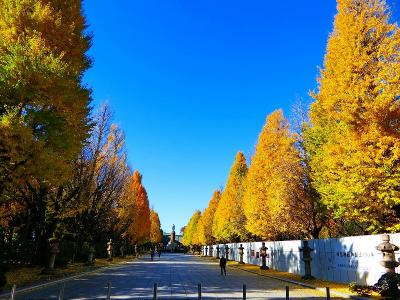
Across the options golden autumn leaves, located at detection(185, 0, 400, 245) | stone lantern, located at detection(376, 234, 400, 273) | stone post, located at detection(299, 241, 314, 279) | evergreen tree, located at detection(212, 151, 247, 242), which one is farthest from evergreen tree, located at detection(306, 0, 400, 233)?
evergreen tree, located at detection(212, 151, 247, 242)

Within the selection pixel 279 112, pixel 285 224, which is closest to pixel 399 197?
pixel 285 224

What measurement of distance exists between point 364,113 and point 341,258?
7.88 m

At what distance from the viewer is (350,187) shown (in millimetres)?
17797

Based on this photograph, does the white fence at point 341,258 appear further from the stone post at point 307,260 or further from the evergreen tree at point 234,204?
the evergreen tree at point 234,204

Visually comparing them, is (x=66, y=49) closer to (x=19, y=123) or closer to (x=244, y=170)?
(x=19, y=123)

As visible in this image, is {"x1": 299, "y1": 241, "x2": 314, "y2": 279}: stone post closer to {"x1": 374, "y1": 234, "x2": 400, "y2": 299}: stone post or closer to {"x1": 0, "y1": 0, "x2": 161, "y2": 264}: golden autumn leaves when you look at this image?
{"x1": 374, "y1": 234, "x2": 400, "y2": 299}: stone post

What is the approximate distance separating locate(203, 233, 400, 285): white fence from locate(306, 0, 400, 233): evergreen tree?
3.76ft

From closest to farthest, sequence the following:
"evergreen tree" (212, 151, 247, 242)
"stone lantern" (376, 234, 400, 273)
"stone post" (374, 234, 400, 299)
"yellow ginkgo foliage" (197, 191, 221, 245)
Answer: "stone post" (374, 234, 400, 299) → "stone lantern" (376, 234, 400, 273) → "evergreen tree" (212, 151, 247, 242) → "yellow ginkgo foliage" (197, 191, 221, 245)

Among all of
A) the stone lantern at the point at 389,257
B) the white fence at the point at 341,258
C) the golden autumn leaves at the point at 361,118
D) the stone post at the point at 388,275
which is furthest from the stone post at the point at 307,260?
the stone lantern at the point at 389,257

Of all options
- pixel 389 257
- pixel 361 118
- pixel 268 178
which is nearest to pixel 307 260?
pixel 389 257

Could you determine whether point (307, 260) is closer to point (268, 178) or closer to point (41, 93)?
point (268, 178)

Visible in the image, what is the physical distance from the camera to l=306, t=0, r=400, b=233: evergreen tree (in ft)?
57.5

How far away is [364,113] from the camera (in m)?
18.2

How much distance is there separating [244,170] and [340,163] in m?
40.8
